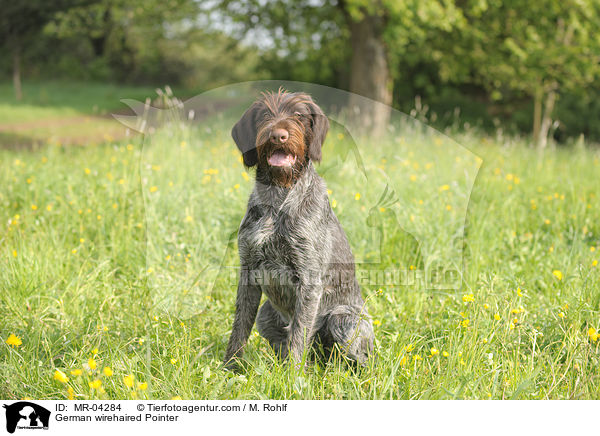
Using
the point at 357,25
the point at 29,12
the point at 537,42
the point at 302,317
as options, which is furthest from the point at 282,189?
the point at 29,12

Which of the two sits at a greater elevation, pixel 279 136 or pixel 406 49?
pixel 406 49

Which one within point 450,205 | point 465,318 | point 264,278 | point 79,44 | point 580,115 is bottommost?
point 465,318

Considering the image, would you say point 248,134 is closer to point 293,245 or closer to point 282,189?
point 282,189

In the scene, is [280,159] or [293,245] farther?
[293,245]

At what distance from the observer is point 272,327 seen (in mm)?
3238

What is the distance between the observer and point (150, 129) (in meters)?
3.29

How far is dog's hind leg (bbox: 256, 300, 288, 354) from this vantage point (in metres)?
3.22

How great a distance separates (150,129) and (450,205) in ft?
10.2

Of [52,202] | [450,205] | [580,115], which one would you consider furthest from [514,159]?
[580,115]

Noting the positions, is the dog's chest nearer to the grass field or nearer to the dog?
the dog

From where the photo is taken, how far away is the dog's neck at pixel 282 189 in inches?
106

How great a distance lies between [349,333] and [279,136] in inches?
51.7

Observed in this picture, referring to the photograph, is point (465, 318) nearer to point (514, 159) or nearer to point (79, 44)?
point (514, 159)
